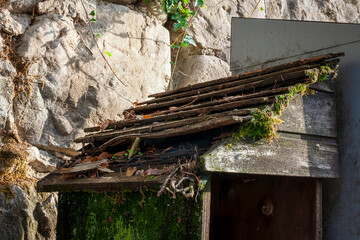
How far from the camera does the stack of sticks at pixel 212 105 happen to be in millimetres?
3459

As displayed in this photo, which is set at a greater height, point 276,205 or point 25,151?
point 25,151

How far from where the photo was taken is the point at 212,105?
4.02 m

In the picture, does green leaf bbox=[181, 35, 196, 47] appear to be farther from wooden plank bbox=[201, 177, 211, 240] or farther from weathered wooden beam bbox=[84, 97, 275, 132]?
wooden plank bbox=[201, 177, 211, 240]

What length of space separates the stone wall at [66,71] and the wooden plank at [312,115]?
3723 mm

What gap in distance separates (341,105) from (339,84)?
19cm

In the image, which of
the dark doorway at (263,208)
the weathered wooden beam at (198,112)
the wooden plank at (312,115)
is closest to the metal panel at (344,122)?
the wooden plank at (312,115)

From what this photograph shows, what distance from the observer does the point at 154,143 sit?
405 centimetres

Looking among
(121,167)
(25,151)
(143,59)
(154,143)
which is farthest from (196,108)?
(143,59)

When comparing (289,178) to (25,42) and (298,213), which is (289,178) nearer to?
(298,213)

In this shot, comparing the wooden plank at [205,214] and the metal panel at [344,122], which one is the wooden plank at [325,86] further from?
the wooden plank at [205,214]

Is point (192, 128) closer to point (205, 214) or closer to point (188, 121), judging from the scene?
point (188, 121)

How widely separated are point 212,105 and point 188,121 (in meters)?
0.38

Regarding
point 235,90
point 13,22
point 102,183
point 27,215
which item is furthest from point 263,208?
point 13,22

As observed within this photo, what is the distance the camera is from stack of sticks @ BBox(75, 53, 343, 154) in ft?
11.3
